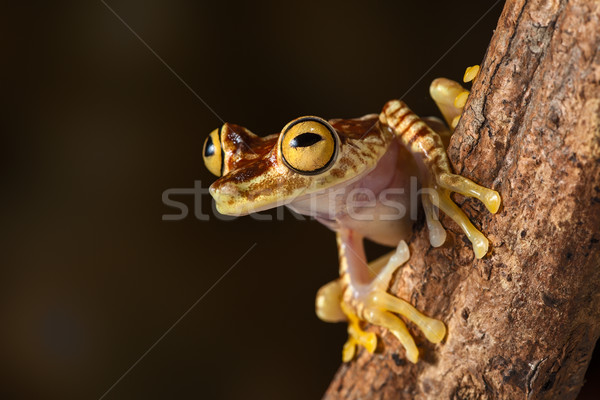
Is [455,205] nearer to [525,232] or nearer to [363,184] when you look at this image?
[525,232]

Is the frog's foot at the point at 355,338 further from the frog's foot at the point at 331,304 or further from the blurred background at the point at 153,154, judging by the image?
the blurred background at the point at 153,154

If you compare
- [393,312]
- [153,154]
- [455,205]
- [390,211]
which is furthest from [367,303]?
[153,154]

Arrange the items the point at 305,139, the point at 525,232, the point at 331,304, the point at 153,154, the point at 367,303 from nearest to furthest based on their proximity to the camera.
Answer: the point at 525,232 < the point at 305,139 < the point at 367,303 < the point at 331,304 < the point at 153,154

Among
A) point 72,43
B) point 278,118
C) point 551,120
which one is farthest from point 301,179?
point 72,43

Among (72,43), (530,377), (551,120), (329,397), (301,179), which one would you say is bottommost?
(329,397)

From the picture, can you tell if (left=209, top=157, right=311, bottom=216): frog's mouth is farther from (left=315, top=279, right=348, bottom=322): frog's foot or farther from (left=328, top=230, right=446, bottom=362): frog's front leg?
(left=315, top=279, right=348, bottom=322): frog's foot

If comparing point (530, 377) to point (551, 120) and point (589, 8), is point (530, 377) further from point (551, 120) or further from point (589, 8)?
point (589, 8)

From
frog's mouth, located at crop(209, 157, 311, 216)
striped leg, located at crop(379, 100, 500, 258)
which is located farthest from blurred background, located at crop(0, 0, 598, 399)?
frog's mouth, located at crop(209, 157, 311, 216)
